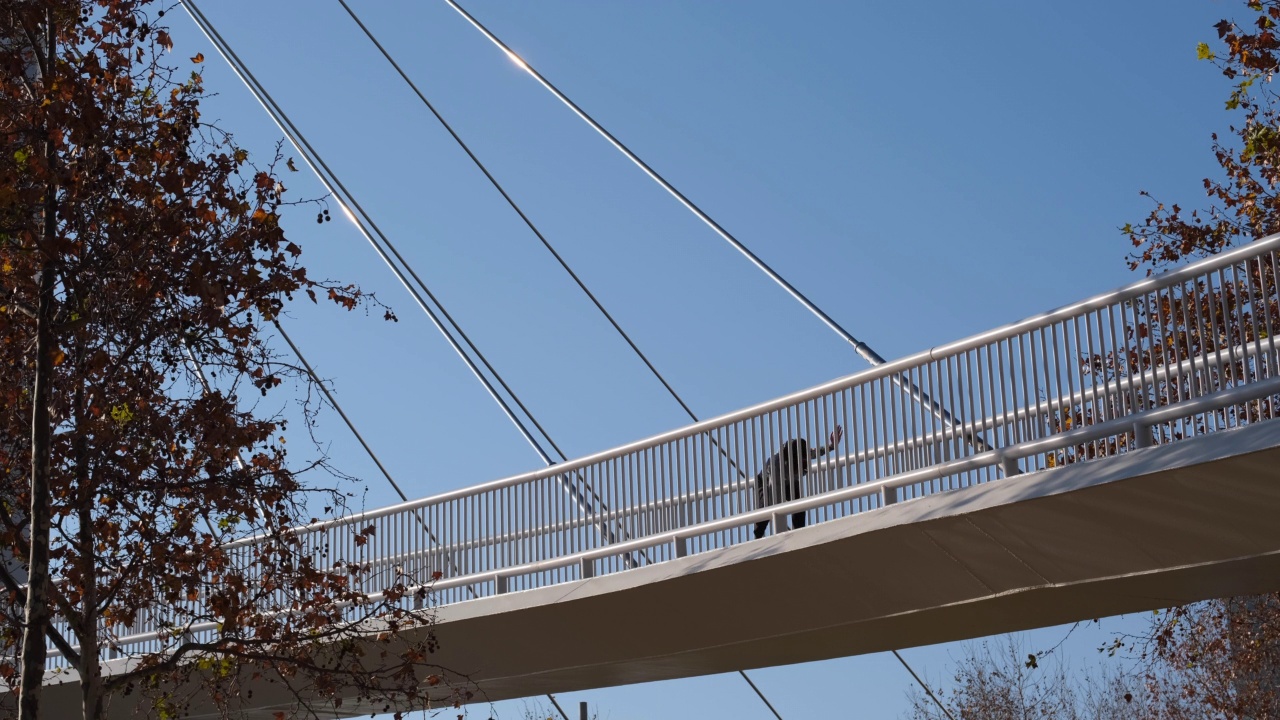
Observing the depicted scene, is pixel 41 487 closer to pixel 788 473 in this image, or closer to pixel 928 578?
pixel 788 473

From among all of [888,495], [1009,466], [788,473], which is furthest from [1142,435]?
[788,473]

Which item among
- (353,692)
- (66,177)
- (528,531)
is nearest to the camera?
(66,177)

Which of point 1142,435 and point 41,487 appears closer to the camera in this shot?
point 41,487

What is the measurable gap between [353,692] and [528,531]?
15.0 ft

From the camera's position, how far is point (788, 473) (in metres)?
11.9

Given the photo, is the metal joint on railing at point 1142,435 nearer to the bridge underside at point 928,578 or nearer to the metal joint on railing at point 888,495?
the bridge underside at point 928,578

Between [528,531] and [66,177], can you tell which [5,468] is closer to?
[66,177]

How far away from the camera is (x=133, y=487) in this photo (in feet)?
30.8

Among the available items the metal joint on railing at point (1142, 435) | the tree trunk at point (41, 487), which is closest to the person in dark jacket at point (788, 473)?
the metal joint on railing at point (1142, 435)

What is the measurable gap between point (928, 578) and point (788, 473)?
1.38 metres

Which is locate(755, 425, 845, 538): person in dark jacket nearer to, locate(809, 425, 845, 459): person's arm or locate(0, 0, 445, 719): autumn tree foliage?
locate(809, 425, 845, 459): person's arm

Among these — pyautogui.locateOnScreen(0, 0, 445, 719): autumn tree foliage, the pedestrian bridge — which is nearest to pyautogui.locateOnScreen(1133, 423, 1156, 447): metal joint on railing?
the pedestrian bridge

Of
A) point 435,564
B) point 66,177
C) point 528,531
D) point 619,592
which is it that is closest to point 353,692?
point 435,564

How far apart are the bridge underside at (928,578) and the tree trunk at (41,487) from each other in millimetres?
5330
